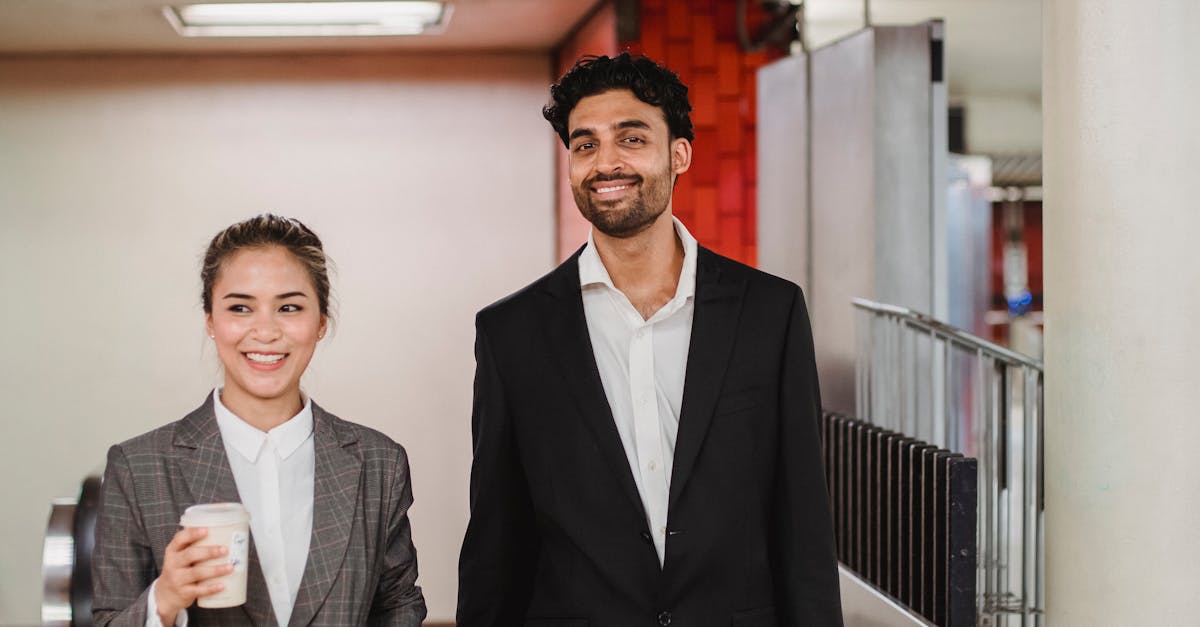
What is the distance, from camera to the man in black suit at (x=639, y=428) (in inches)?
80.0

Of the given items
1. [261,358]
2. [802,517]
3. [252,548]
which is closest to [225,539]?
[252,548]

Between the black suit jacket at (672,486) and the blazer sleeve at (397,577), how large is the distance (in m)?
0.17

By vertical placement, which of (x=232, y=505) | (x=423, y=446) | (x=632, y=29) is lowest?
(x=423, y=446)

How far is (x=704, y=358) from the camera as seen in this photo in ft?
6.82

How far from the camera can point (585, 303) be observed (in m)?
2.24

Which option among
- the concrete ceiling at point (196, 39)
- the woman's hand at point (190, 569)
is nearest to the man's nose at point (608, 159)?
the woman's hand at point (190, 569)

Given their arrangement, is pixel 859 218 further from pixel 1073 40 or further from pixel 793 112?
pixel 1073 40

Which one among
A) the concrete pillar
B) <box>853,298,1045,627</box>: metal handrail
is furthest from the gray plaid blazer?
<box>853,298,1045,627</box>: metal handrail

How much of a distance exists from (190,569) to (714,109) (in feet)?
14.4

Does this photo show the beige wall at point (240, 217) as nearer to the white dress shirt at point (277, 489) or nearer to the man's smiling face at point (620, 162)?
the man's smiling face at point (620, 162)

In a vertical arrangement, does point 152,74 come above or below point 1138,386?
above

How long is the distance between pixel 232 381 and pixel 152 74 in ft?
18.4

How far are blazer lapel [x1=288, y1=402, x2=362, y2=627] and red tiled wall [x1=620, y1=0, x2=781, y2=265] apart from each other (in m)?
3.65

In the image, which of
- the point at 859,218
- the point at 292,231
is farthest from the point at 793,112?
the point at 292,231
